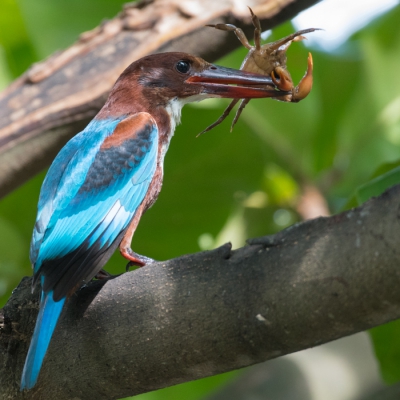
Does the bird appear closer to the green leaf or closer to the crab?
the crab

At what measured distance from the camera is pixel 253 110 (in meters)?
3.85

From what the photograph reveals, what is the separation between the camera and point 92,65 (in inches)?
126

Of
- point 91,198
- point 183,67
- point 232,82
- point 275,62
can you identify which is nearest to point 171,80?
point 183,67

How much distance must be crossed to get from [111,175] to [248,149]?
1.44 meters

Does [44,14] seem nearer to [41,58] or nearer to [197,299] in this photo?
[41,58]

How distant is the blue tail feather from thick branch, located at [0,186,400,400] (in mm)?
89

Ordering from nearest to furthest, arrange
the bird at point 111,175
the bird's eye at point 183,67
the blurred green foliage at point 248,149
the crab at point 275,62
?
the bird at point 111,175, the crab at point 275,62, the bird's eye at point 183,67, the blurred green foliage at point 248,149

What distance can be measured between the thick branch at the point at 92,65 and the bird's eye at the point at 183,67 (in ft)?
0.62

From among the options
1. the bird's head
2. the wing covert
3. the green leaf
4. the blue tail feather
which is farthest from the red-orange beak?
the blue tail feather

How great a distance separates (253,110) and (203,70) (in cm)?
101

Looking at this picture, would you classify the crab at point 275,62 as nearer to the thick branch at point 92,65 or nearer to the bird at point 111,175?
the bird at point 111,175

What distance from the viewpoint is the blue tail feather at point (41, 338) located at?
1.78 m

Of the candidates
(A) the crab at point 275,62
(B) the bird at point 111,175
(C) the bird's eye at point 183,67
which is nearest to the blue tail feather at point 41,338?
(B) the bird at point 111,175

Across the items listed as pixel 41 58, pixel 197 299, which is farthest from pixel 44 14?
pixel 197 299
